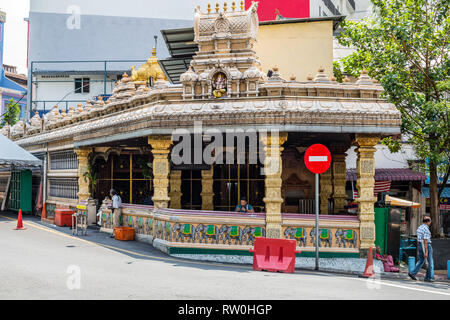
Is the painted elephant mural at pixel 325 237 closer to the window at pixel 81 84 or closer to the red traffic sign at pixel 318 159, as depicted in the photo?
the red traffic sign at pixel 318 159

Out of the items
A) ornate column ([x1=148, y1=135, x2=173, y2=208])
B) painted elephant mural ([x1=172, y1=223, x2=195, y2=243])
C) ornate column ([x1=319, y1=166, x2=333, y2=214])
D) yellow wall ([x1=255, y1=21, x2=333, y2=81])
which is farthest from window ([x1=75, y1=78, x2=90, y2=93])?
painted elephant mural ([x1=172, y1=223, x2=195, y2=243])

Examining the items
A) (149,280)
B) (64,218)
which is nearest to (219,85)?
(149,280)

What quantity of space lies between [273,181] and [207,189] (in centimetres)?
617

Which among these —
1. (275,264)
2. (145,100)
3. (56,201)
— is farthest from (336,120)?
(56,201)

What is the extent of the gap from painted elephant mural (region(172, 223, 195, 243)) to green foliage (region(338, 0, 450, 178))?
8.27 metres

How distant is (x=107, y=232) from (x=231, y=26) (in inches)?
329

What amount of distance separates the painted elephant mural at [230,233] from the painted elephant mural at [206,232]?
0.45 ft

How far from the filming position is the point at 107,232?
16094 millimetres

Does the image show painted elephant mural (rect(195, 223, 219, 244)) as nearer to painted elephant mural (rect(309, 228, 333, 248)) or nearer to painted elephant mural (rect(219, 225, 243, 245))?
painted elephant mural (rect(219, 225, 243, 245))

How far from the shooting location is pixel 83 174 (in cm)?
1805

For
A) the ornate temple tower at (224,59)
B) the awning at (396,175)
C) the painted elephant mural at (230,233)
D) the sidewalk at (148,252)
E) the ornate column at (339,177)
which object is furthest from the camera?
the awning at (396,175)

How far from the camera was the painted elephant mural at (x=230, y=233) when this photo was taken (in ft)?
39.6

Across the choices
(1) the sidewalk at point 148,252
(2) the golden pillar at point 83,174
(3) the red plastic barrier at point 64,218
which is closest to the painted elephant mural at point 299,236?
(1) the sidewalk at point 148,252

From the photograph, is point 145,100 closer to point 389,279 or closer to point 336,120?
point 336,120
